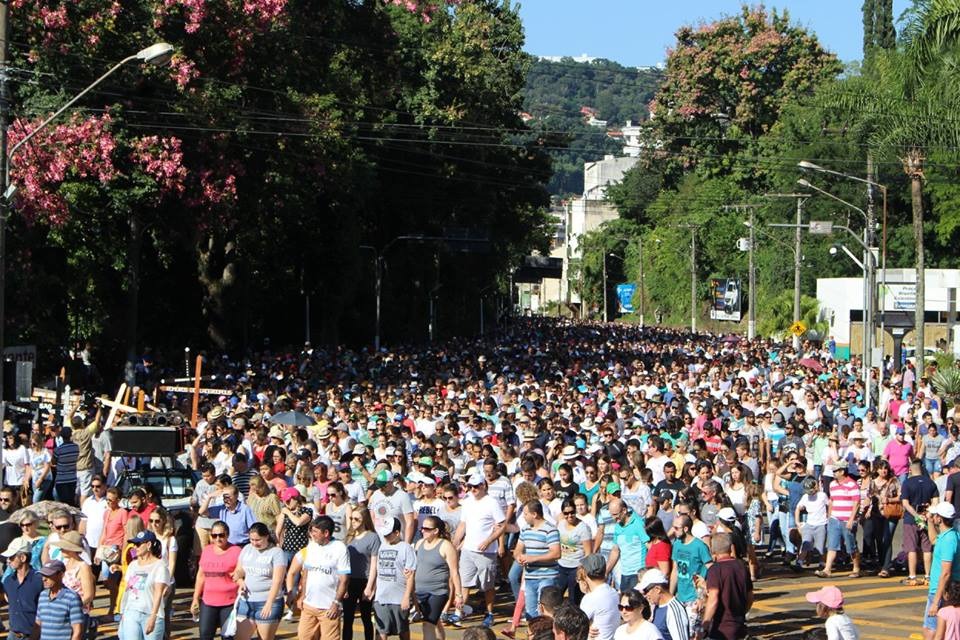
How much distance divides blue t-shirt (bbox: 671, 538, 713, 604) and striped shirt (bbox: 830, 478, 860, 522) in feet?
19.6

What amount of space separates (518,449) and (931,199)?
176 feet

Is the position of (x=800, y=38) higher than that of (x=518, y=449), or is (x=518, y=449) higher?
(x=800, y=38)

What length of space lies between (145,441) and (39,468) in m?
1.82

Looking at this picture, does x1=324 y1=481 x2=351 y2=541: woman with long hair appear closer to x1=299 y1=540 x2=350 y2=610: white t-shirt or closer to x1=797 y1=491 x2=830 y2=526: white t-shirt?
x1=299 y1=540 x2=350 y2=610: white t-shirt

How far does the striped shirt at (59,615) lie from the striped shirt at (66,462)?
893 centimetres

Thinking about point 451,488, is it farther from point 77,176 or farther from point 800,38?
point 800,38

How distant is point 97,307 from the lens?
40.3 metres

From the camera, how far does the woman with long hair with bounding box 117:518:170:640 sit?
1171 centimetres

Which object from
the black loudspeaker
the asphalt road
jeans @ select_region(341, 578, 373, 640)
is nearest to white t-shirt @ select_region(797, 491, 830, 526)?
the asphalt road

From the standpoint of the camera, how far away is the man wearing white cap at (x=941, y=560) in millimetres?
12430

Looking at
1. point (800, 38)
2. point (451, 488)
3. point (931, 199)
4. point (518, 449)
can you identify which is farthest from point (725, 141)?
point (451, 488)

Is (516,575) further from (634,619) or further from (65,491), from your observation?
(65,491)

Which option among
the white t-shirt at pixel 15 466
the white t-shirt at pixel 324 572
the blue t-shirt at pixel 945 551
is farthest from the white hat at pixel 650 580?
the white t-shirt at pixel 15 466

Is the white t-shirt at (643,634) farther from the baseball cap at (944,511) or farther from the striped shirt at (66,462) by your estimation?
the striped shirt at (66,462)
